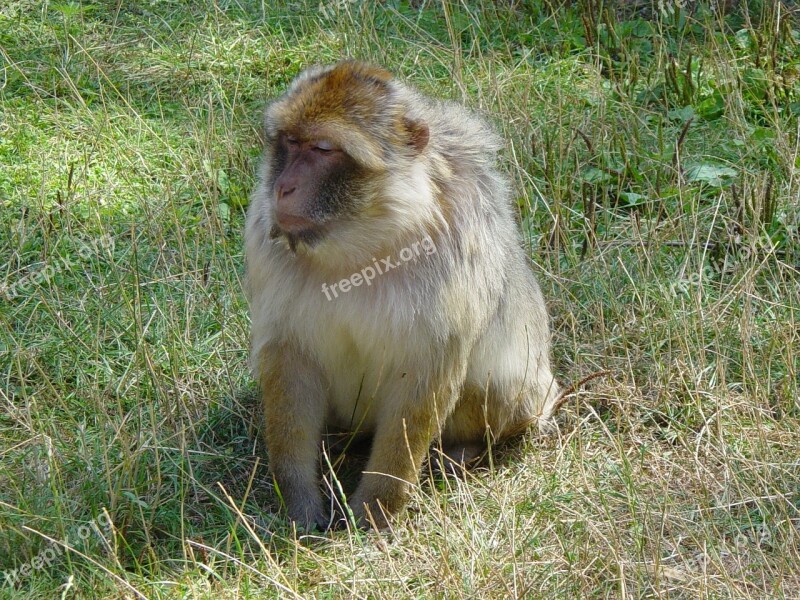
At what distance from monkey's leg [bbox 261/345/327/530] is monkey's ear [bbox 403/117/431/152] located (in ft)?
2.53

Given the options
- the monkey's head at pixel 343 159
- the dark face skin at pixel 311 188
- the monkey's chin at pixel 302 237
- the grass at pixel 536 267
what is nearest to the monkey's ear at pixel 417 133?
the monkey's head at pixel 343 159

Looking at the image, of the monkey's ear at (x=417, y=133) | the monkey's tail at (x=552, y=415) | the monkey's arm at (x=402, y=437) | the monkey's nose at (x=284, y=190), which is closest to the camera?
the monkey's nose at (x=284, y=190)

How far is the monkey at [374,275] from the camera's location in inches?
129

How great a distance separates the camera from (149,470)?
3.73m

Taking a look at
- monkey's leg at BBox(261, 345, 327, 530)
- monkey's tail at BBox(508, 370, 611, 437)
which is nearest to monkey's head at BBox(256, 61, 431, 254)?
monkey's leg at BBox(261, 345, 327, 530)

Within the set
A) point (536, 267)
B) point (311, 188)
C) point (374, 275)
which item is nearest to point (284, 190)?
point (311, 188)

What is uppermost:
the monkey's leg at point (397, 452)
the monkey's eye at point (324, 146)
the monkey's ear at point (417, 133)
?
the monkey's eye at point (324, 146)

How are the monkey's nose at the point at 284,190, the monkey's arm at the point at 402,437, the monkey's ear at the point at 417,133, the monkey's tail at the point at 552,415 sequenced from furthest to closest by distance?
1. the monkey's tail at the point at 552,415
2. the monkey's arm at the point at 402,437
3. the monkey's ear at the point at 417,133
4. the monkey's nose at the point at 284,190

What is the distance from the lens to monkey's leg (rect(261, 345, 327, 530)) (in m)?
3.60

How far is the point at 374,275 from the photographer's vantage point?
346 centimetres

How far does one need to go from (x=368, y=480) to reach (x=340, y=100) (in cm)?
123

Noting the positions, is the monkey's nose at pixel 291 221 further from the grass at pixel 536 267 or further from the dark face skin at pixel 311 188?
the grass at pixel 536 267

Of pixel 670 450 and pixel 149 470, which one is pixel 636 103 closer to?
pixel 670 450

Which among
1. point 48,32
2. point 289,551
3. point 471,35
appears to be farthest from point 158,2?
point 289,551
